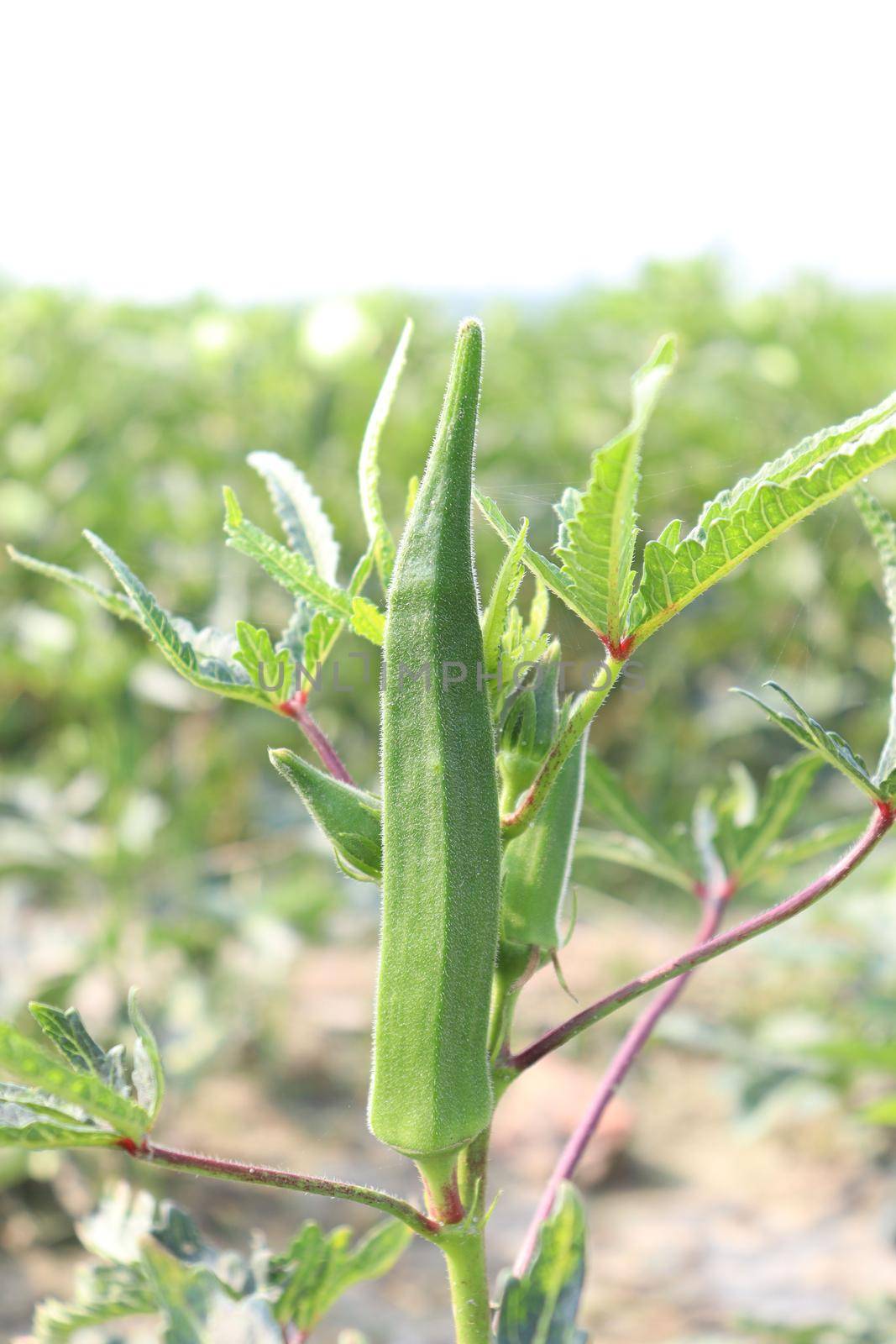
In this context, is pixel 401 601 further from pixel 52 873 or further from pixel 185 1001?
pixel 52 873

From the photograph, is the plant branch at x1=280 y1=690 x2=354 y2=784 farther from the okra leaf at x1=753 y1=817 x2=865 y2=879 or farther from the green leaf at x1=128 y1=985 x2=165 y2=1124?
the okra leaf at x1=753 y1=817 x2=865 y2=879

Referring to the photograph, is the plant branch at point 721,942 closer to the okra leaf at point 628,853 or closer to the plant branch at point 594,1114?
the plant branch at point 594,1114

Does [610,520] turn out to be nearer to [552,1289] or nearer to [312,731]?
[312,731]

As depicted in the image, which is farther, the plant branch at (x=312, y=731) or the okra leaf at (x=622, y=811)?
the okra leaf at (x=622, y=811)

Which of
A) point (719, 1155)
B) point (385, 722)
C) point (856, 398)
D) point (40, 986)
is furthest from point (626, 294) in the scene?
point (385, 722)

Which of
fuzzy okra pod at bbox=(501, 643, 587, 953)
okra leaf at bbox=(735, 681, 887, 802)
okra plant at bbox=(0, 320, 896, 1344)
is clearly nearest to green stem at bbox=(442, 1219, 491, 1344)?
okra plant at bbox=(0, 320, 896, 1344)

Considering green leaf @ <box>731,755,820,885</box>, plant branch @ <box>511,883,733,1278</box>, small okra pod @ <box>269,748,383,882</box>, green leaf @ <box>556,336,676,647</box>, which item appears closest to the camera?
green leaf @ <box>556,336,676,647</box>

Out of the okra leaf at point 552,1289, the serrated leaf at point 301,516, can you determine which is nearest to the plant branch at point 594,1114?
the okra leaf at point 552,1289
